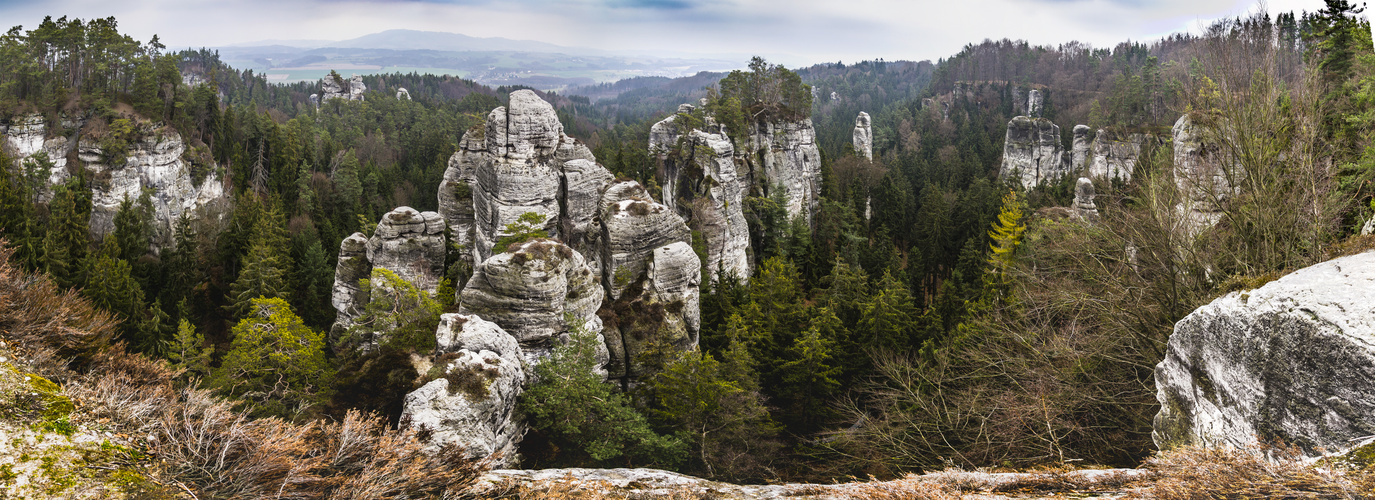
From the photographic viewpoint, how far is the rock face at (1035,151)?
242 feet

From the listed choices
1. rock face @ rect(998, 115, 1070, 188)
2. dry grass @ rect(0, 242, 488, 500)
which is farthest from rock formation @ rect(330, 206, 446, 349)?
rock face @ rect(998, 115, 1070, 188)

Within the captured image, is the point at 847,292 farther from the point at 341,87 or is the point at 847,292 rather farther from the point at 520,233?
the point at 341,87

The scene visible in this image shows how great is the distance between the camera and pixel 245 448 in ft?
27.8

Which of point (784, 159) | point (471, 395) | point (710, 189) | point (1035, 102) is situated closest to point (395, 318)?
point (471, 395)

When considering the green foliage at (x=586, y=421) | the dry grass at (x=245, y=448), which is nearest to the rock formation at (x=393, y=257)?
the green foliage at (x=586, y=421)

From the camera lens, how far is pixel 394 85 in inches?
6304

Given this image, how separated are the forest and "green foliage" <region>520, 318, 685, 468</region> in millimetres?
72

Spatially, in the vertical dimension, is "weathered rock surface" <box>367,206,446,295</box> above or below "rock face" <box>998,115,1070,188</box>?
below

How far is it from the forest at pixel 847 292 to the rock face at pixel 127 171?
27.0 inches

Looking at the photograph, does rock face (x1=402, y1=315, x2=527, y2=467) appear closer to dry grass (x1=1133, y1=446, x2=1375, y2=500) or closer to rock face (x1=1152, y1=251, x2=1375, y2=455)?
dry grass (x1=1133, y1=446, x2=1375, y2=500)

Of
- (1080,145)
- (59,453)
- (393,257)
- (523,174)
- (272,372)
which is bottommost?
(272,372)

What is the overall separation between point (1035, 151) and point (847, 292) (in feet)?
182

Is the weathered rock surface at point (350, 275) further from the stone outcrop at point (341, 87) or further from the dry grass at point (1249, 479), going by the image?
the stone outcrop at point (341, 87)

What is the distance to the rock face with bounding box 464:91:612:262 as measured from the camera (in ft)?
95.6
